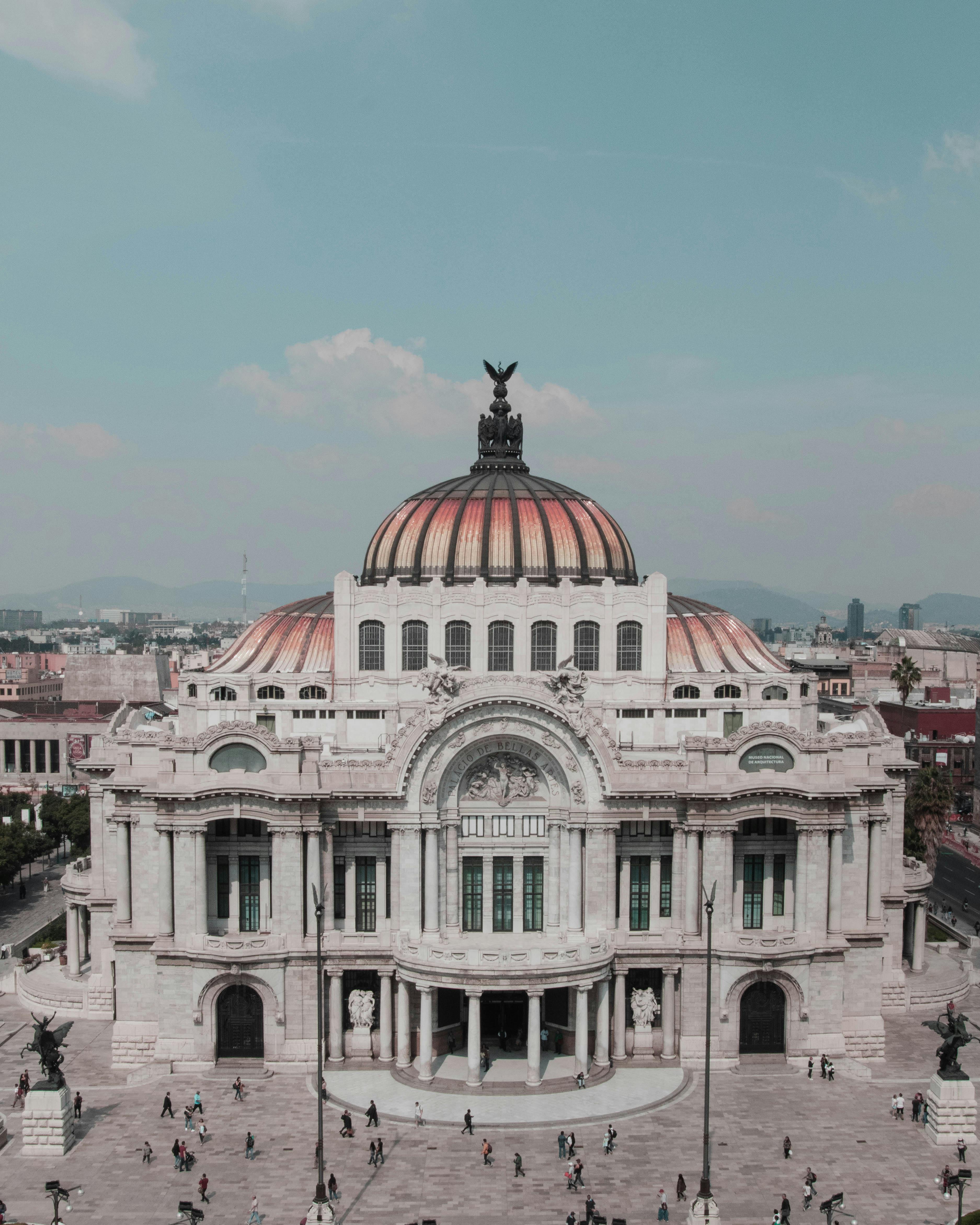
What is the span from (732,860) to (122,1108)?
32.1 metres

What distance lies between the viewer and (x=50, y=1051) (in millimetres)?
55688

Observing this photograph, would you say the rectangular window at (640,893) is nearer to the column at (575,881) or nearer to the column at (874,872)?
the column at (575,881)

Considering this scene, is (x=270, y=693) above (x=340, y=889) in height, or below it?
above

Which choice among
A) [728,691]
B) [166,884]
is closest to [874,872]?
[728,691]

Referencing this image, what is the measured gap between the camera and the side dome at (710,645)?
76.1m

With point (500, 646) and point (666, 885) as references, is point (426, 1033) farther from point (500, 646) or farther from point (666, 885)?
point (500, 646)

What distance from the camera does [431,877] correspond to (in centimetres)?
6344

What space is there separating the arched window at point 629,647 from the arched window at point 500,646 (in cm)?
628

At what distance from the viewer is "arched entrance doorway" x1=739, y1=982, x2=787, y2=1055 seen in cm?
6450

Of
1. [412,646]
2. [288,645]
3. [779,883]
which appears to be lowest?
[779,883]

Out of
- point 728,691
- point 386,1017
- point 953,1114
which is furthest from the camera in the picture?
point 728,691

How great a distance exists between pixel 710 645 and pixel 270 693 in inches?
1067

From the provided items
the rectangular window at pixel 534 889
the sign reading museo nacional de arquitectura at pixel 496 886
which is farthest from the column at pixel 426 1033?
the rectangular window at pixel 534 889

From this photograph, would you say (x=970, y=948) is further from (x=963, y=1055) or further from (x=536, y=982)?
(x=536, y=982)
